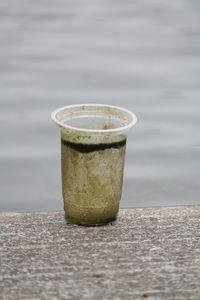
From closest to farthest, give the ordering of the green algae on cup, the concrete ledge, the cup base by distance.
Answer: the concrete ledge
the green algae on cup
the cup base

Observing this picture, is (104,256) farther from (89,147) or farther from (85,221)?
(89,147)

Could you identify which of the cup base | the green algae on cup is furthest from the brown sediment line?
the cup base

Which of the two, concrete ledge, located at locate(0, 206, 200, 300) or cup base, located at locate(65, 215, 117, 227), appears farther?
cup base, located at locate(65, 215, 117, 227)

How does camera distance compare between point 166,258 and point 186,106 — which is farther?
point 186,106

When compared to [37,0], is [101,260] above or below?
below

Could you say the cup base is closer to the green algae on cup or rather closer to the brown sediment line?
the green algae on cup

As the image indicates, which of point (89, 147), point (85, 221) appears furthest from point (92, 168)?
point (85, 221)

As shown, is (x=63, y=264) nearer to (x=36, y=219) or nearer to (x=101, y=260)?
(x=101, y=260)

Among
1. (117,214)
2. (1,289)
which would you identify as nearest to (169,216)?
(117,214)

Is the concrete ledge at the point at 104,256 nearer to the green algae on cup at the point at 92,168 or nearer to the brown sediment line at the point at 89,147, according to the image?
the green algae on cup at the point at 92,168
